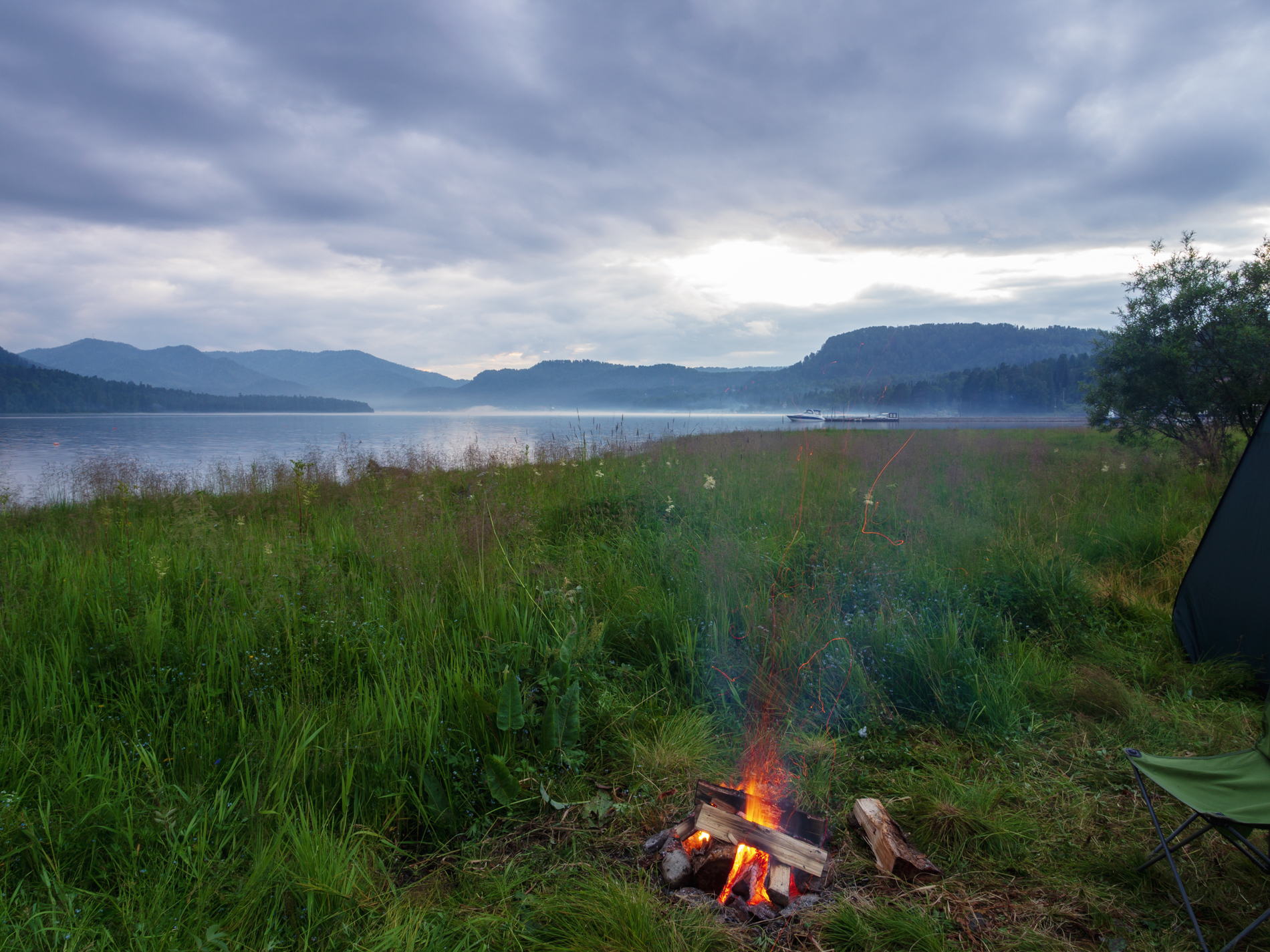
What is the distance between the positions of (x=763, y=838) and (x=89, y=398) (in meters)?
132

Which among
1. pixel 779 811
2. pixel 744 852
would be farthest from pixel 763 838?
pixel 779 811

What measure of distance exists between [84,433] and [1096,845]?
60.7 meters

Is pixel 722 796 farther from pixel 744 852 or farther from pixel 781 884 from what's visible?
pixel 781 884

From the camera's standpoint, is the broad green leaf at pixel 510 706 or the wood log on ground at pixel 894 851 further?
the broad green leaf at pixel 510 706

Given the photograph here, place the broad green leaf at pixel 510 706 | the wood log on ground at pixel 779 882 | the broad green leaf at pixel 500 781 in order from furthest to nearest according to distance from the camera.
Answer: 1. the broad green leaf at pixel 510 706
2. the broad green leaf at pixel 500 781
3. the wood log on ground at pixel 779 882

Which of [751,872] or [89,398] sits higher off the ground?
[89,398]

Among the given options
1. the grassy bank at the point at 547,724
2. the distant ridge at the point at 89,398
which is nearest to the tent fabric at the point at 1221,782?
the grassy bank at the point at 547,724

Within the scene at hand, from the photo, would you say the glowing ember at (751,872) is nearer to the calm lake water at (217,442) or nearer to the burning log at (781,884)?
the burning log at (781,884)

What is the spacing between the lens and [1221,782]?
239 cm

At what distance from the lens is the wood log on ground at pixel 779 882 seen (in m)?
2.11

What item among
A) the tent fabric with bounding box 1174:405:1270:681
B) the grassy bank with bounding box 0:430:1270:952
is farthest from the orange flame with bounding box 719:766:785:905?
the tent fabric with bounding box 1174:405:1270:681

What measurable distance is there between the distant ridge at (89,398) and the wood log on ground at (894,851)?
120482 millimetres

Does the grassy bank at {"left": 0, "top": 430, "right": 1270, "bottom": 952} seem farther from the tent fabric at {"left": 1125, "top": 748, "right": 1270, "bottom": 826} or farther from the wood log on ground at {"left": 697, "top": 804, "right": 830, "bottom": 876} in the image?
the tent fabric at {"left": 1125, "top": 748, "right": 1270, "bottom": 826}

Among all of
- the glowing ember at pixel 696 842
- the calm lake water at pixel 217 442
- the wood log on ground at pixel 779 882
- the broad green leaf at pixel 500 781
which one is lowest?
the wood log on ground at pixel 779 882
